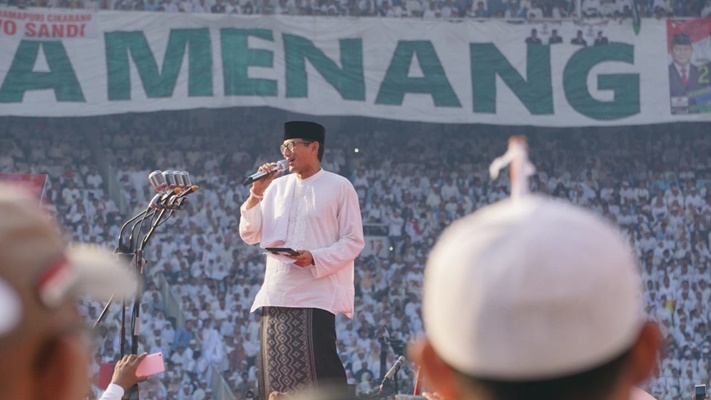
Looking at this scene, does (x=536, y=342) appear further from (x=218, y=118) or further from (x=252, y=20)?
(x=218, y=118)

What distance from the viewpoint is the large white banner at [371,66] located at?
19.0m

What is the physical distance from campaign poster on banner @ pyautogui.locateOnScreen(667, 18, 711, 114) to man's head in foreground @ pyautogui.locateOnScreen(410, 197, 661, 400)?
19373 mm

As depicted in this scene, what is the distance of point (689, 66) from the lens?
65.7 ft

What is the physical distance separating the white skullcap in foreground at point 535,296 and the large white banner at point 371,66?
18.1 m

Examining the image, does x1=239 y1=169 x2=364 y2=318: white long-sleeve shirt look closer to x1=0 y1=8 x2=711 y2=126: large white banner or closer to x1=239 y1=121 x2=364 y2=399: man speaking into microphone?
x1=239 y1=121 x2=364 y2=399: man speaking into microphone

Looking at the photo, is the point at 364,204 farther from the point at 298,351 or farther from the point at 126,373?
the point at 126,373

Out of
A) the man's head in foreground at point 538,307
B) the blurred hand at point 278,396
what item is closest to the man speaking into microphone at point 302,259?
the blurred hand at point 278,396

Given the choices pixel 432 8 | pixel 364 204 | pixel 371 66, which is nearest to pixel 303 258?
pixel 364 204

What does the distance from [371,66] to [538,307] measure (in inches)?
742

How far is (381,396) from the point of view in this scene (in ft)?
22.9

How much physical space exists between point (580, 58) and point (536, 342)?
63.6 feet

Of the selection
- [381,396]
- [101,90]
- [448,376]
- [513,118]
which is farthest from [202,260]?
[448,376]

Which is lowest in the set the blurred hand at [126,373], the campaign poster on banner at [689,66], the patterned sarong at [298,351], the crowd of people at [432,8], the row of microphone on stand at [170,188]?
the patterned sarong at [298,351]

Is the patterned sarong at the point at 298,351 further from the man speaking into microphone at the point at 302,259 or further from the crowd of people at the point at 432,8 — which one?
the crowd of people at the point at 432,8
